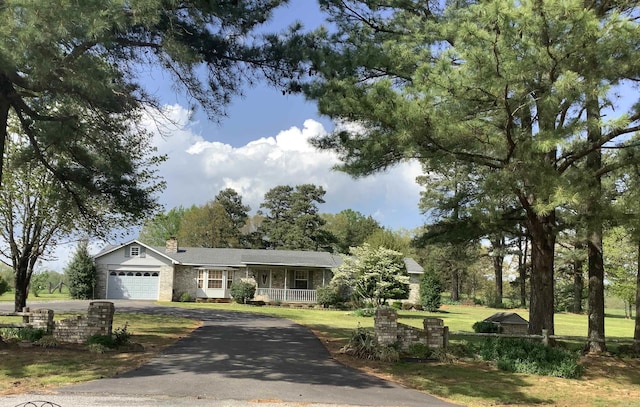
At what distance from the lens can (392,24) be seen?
12.6 m

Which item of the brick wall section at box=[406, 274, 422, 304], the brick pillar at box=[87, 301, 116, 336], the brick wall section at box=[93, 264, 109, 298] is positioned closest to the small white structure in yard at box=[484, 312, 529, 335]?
the brick pillar at box=[87, 301, 116, 336]

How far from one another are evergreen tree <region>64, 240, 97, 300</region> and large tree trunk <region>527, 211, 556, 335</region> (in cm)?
2570

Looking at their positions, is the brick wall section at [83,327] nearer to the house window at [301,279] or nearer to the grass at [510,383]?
the grass at [510,383]

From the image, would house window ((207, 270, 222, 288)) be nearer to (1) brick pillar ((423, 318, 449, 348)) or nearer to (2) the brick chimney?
(2) the brick chimney

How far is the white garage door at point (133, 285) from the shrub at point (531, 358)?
25.3 metres

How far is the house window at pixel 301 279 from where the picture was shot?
33906 millimetres

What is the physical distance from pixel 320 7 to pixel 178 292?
24913 millimetres

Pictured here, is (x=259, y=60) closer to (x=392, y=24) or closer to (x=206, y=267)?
(x=392, y=24)

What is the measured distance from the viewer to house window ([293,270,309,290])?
33.9 metres

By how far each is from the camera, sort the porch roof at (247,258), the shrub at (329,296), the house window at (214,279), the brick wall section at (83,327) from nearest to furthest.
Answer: the brick wall section at (83,327) → the shrub at (329,296) → the porch roof at (247,258) → the house window at (214,279)

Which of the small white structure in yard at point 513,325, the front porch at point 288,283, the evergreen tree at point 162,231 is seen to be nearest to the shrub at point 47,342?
the small white structure in yard at point 513,325

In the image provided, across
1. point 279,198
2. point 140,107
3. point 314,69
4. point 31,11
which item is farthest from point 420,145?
point 279,198

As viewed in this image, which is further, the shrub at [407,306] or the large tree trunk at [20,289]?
the shrub at [407,306]

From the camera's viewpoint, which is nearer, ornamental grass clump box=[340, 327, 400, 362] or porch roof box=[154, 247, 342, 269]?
ornamental grass clump box=[340, 327, 400, 362]
